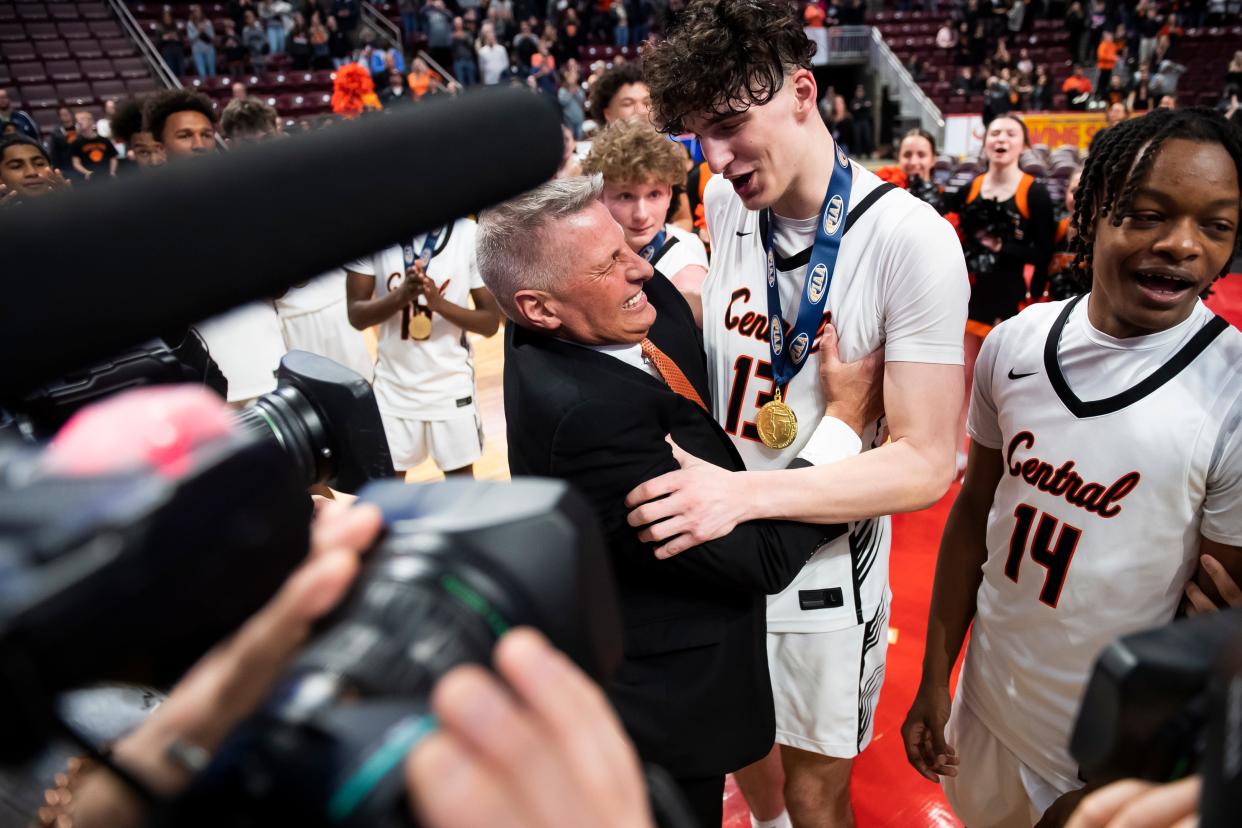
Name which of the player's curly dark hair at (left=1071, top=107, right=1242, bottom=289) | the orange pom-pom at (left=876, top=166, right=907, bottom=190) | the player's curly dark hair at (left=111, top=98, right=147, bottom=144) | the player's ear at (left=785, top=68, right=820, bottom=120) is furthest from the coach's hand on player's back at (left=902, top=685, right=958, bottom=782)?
the player's curly dark hair at (left=111, top=98, right=147, bottom=144)

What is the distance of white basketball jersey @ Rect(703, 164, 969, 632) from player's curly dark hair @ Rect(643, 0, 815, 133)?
0.27 m

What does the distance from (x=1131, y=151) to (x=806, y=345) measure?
62cm

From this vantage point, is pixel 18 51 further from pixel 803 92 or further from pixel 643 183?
pixel 803 92

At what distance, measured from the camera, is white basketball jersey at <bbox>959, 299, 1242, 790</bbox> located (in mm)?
1265

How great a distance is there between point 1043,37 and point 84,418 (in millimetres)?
20039

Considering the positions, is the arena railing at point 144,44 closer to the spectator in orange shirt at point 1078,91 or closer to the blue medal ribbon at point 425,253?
the blue medal ribbon at point 425,253

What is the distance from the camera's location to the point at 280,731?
0.40 meters

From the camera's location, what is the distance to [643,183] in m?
2.58

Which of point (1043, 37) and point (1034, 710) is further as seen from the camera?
point (1043, 37)

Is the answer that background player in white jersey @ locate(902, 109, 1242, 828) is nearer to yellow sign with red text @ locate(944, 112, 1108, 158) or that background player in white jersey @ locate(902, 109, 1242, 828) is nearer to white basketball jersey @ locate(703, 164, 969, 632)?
white basketball jersey @ locate(703, 164, 969, 632)

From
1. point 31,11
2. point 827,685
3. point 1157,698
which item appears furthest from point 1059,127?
point 31,11

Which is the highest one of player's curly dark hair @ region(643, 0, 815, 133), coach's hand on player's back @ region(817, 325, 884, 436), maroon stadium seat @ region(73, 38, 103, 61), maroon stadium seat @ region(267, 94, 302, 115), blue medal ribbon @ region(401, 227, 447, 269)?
player's curly dark hair @ region(643, 0, 815, 133)

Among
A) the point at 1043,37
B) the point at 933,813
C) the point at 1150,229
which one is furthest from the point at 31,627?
the point at 1043,37

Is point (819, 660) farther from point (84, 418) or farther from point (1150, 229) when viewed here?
point (84, 418)
